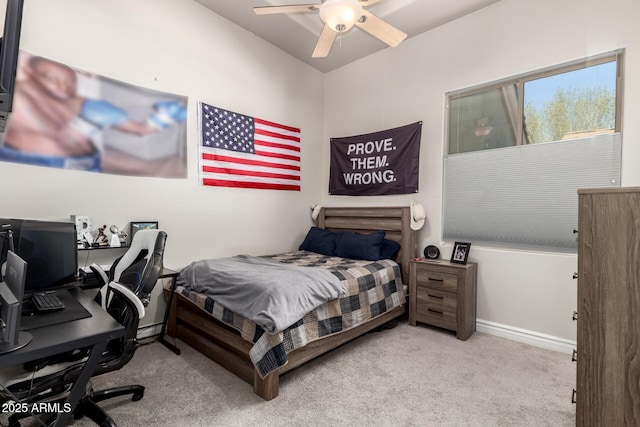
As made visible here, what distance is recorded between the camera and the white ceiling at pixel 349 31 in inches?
120

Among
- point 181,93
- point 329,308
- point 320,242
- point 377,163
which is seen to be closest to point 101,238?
point 181,93

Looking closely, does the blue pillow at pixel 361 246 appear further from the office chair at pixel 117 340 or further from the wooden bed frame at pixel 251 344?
the office chair at pixel 117 340

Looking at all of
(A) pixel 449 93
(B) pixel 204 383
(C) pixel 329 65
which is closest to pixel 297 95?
(C) pixel 329 65

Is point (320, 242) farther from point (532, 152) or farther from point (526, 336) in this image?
point (532, 152)

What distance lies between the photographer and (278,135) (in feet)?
12.7

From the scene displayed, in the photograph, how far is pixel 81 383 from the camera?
1.30 meters

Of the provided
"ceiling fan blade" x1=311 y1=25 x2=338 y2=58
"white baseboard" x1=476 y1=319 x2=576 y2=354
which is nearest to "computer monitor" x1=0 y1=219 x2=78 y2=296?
"ceiling fan blade" x1=311 y1=25 x2=338 y2=58

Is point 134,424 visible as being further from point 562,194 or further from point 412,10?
point 412,10

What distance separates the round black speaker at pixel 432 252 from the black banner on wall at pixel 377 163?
0.67 meters

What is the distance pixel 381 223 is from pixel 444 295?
1.06 m

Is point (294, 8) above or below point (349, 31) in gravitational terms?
below

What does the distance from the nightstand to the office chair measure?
2397mm

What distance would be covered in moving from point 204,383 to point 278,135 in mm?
2786

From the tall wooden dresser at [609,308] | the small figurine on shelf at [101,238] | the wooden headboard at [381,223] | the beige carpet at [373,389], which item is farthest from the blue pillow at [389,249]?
the small figurine on shelf at [101,238]
